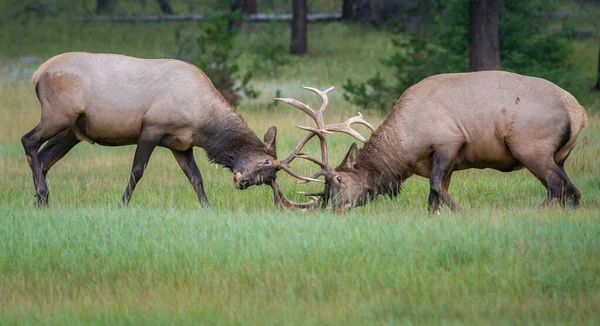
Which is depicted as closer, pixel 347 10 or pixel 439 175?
pixel 439 175

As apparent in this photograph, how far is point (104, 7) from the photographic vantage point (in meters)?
40.1

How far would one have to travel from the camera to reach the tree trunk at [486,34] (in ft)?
59.6

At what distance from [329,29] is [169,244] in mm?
29787

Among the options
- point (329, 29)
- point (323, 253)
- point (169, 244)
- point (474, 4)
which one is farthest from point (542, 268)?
point (329, 29)

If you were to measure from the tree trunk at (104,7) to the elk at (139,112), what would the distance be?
97.8 ft

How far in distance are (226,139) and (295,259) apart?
3.35 metres

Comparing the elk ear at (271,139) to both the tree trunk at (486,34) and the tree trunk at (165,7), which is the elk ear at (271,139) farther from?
the tree trunk at (165,7)

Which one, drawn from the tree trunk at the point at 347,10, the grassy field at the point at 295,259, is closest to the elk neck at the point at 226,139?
the grassy field at the point at 295,259

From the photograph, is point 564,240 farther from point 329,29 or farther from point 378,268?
point 329,29

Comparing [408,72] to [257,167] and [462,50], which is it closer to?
[462,50]

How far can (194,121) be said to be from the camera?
1054cm

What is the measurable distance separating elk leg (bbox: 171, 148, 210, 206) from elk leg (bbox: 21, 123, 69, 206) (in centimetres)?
130

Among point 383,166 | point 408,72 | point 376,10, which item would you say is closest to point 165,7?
point 376,10

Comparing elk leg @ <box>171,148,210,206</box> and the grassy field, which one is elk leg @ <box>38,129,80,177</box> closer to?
the grassy field
